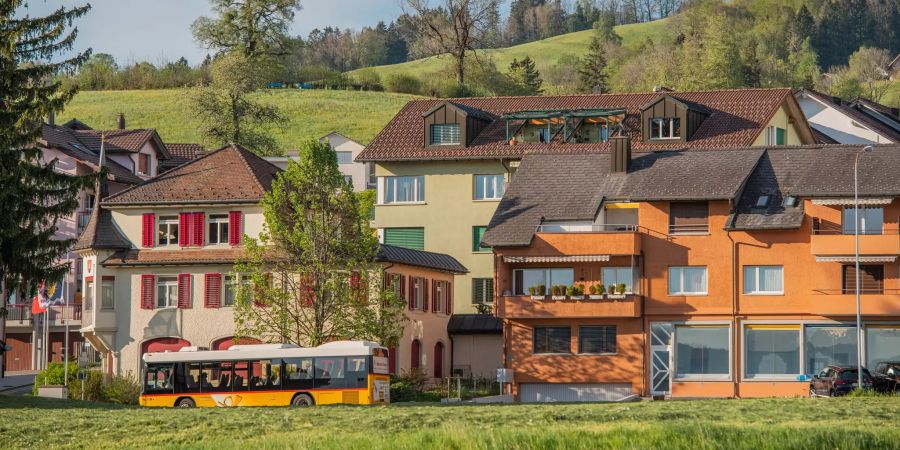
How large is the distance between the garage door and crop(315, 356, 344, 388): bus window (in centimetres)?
1181

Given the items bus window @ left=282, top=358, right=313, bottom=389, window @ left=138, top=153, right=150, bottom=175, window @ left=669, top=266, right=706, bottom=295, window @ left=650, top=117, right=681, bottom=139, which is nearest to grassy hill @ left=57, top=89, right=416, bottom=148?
window @ left=138, top=153, right=150, bottom=175

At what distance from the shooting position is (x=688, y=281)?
7188 centimetres

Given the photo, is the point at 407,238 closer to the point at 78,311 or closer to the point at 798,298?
the point at 78,311

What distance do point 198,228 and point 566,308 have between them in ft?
60.5

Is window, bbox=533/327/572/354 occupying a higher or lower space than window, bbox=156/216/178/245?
lower

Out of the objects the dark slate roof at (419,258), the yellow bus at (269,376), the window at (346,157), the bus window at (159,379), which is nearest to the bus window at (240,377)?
the yellow bus at (269,376)

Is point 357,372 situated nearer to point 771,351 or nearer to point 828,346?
point 771,351

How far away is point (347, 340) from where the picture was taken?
2611 inches

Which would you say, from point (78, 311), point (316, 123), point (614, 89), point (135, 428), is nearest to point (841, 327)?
point (135, 428)

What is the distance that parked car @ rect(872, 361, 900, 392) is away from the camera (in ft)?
199

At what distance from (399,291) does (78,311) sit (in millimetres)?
25796

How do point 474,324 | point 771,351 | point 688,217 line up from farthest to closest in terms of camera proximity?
point 474,324 < point 688,217 < point 771,351

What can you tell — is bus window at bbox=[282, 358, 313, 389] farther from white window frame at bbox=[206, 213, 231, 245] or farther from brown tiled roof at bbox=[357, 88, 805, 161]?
brown tiled roof at bbox=[357, 88, 805, 161]

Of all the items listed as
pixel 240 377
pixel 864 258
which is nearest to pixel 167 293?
pixel 240 377
